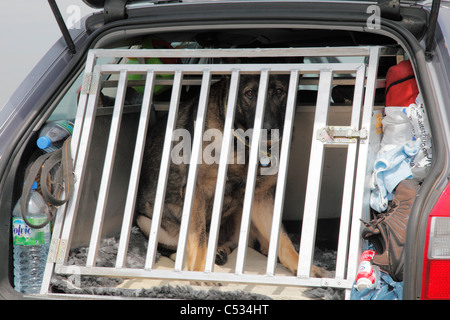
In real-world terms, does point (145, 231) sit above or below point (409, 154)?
below

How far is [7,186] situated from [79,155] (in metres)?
0.33

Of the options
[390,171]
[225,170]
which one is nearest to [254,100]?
[225,170]

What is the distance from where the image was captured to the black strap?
211 cm

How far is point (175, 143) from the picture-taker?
281 centimetres

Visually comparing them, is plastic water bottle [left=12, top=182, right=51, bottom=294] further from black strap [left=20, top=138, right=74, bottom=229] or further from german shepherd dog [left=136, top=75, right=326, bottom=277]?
german shepherd dog [left=136, top=75, right=326, bottom=277]

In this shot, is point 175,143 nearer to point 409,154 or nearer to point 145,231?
point 145,231

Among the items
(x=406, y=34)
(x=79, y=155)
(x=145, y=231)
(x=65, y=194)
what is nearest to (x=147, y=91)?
(x=79, y=155)

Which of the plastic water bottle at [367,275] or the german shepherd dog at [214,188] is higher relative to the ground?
the german shepherd dog at [214,188]

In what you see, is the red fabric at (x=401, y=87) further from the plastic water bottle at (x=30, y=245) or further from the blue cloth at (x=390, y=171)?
the plastic water bottle at (x=30, y=245)

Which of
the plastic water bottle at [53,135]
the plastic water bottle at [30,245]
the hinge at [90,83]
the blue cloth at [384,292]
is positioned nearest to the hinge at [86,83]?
the hinge at [90,83]

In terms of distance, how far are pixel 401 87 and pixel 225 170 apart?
2.89 feet

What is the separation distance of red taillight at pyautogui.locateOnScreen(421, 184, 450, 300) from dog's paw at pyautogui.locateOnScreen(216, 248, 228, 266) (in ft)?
4.63

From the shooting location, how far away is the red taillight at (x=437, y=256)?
1561 mm

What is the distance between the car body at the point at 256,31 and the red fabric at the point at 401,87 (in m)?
0.16
